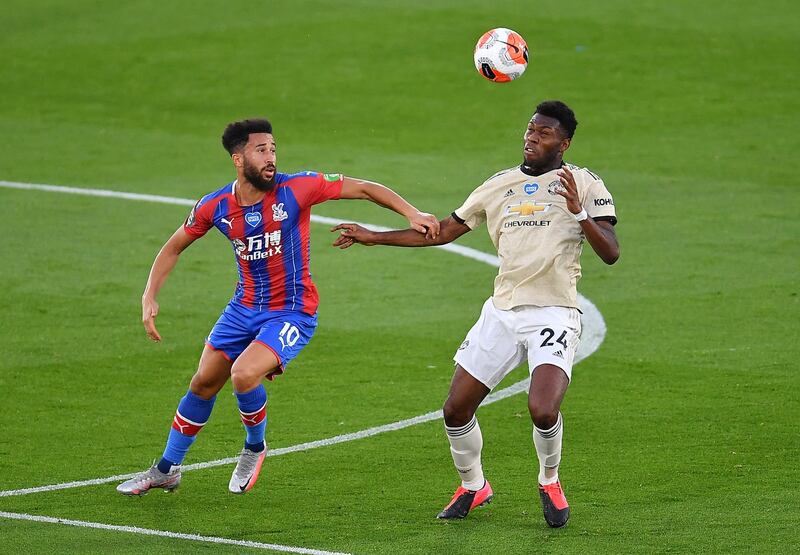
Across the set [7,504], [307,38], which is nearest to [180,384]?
[7,504]

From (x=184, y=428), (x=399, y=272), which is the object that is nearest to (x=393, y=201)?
(x=184, y=428)

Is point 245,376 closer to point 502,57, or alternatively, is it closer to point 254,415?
point 254,415

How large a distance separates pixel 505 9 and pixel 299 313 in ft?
67.8

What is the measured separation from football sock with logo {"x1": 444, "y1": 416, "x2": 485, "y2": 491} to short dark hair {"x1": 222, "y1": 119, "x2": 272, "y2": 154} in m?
2.23

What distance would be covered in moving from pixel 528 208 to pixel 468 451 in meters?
1.54

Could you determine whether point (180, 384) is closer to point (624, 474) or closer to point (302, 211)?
point (302, 211)

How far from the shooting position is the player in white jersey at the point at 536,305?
827cm

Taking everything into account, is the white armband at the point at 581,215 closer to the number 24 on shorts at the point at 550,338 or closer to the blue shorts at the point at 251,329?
the number 24 on shorts at the point at 550,338

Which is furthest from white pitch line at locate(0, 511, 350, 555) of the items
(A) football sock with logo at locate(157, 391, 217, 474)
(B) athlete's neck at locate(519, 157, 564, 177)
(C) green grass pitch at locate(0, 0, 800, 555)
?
(B) athlete's neck at locate(519, 157, 564, 177)

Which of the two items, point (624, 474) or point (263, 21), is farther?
point (263, 21)

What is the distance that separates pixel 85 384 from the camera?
457 inches

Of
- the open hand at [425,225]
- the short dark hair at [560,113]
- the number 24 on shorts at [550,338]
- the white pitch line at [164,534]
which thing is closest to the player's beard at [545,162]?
the short dark hair at [560,113]

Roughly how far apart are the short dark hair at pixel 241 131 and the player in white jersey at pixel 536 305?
1.52m

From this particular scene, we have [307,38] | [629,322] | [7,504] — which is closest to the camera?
[7,504]
